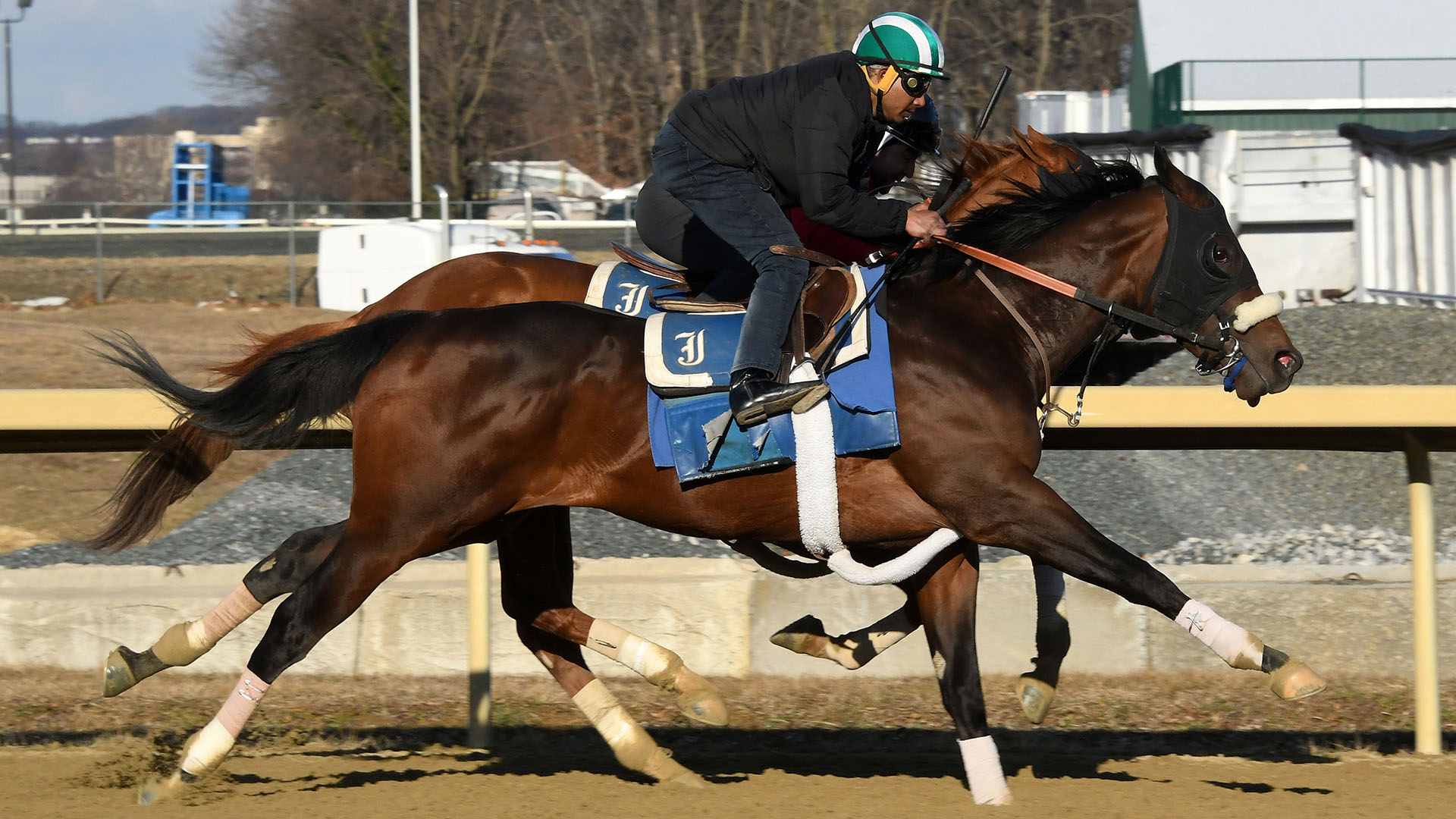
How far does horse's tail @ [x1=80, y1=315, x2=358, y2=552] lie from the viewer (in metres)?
4.86

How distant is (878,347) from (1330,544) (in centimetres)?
349

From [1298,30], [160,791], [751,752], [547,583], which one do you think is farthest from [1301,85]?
[160,791]

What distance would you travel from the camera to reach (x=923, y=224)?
4.27 metres

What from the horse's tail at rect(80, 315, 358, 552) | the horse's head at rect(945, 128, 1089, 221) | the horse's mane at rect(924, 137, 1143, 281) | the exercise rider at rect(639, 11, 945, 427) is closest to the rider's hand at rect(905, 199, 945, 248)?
the exercise rider at rect(639, 11, 945, 427)

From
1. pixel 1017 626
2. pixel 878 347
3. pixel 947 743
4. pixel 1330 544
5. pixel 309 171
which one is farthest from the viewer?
pixel 309 171

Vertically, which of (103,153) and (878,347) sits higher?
(103,153)

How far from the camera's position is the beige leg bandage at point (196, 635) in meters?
4.70

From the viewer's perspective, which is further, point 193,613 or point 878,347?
point 193,613

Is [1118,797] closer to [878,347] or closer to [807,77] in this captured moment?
[878,347]

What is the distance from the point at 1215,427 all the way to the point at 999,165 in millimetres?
1139

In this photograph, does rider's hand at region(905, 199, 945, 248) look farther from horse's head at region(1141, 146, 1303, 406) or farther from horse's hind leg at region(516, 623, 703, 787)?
horse's hind leg at region(516, 623, 703, 787)

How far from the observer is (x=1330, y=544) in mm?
6762

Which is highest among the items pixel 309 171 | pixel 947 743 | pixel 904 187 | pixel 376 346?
pixel 309 171

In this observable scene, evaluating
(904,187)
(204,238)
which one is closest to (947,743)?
(904,187)
